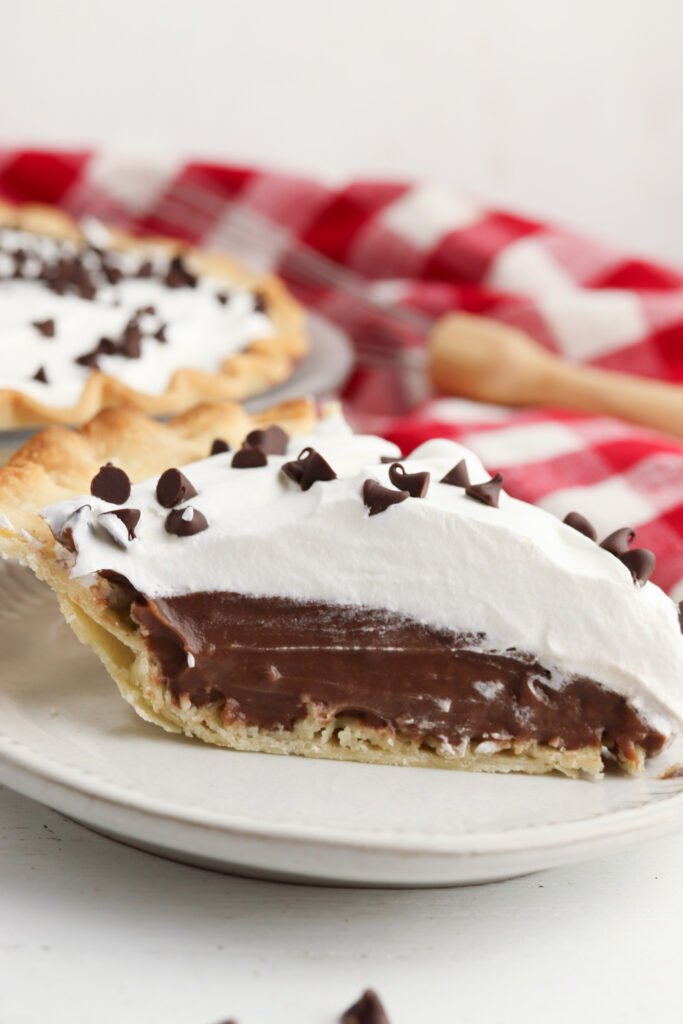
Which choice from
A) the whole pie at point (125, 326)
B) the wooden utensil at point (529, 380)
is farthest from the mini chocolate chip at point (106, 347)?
the wooden utensil at point (529, 380)

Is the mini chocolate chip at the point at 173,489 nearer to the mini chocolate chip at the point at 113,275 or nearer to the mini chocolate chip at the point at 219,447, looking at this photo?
the mini chocolate chip at the point at 219,447

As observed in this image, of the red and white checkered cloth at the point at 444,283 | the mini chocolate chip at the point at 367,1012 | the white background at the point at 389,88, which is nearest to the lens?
the mini chocolate chip at the point at 367,1012

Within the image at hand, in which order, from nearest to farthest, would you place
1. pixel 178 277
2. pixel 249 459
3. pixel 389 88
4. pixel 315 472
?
pixel 315 472 < pixel 249 459 < pixel 178 277 < pixel 389 88

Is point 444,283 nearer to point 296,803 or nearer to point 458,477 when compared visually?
point 458,477

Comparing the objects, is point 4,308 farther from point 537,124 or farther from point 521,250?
point 537,124

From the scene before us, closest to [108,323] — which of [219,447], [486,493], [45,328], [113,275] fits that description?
[45,328]
